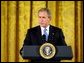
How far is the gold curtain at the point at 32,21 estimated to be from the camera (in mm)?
3811

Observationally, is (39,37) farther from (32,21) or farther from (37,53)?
(32,21)

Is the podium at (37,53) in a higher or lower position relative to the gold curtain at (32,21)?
lower

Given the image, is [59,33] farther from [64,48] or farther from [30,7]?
[30,7]

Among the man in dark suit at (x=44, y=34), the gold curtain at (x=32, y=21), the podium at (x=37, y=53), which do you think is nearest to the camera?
the podium at (x=37, y=53)

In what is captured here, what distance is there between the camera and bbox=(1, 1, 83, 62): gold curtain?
3.81 m

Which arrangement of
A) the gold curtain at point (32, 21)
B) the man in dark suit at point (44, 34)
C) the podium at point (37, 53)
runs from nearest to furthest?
the podium at point (37, 53), the man in dark suit at point (44, 34), the gold curtain at point (32, 21)

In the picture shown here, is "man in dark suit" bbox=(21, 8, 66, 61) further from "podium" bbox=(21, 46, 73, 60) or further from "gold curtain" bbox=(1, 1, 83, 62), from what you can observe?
"gold curtain" bbox=(1, 1, 83, 62)

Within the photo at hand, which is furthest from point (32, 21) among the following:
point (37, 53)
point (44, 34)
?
point (37, 53)

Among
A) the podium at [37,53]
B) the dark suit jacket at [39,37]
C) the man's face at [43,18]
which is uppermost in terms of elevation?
the man's face at [43,18]

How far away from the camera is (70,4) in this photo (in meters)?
3.81

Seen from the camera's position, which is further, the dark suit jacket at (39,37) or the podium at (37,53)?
the dark suit jacket at (39,37)

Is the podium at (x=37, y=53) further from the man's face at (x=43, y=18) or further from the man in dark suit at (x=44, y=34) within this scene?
the man's face at (x=43, y=18)

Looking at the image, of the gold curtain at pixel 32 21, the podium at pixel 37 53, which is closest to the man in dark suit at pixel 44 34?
the podium at pixel 37 53

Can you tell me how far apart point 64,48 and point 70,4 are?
2.21m
